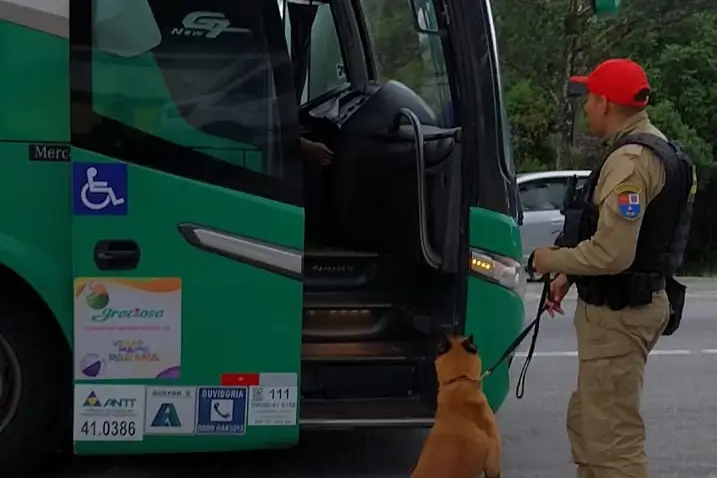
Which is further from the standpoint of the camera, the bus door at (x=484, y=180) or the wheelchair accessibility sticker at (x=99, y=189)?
the bus door at (x=484, y=180)

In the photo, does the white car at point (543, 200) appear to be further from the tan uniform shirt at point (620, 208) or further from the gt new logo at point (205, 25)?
the tan uniform shirt at point (620, 208)

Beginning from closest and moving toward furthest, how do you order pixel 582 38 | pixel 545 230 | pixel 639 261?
pixel 639 261 < pixel 545 230 < pixel 582 38

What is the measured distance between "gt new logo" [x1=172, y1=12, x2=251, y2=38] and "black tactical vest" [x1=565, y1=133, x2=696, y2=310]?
1621 mm

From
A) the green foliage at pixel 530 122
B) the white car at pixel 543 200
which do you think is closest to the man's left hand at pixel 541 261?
the white car at pixel 543 200

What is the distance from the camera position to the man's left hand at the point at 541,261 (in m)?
4.30

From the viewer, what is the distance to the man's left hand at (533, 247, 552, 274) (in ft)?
14.1

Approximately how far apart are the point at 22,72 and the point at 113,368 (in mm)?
1246

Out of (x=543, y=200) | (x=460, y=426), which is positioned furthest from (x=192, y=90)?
(x=543, y=200)

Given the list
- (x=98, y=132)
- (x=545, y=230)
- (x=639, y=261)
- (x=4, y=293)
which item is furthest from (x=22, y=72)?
(x=545, y=230)

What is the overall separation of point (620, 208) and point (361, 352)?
1589 millimetres

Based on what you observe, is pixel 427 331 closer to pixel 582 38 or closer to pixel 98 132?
pixel 98 132

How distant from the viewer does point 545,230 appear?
1466 cm

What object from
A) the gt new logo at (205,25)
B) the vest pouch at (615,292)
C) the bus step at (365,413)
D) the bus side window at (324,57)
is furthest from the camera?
the bus side window at (324,57)

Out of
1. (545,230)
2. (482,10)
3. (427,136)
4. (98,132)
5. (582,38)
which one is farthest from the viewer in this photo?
(582,38)
